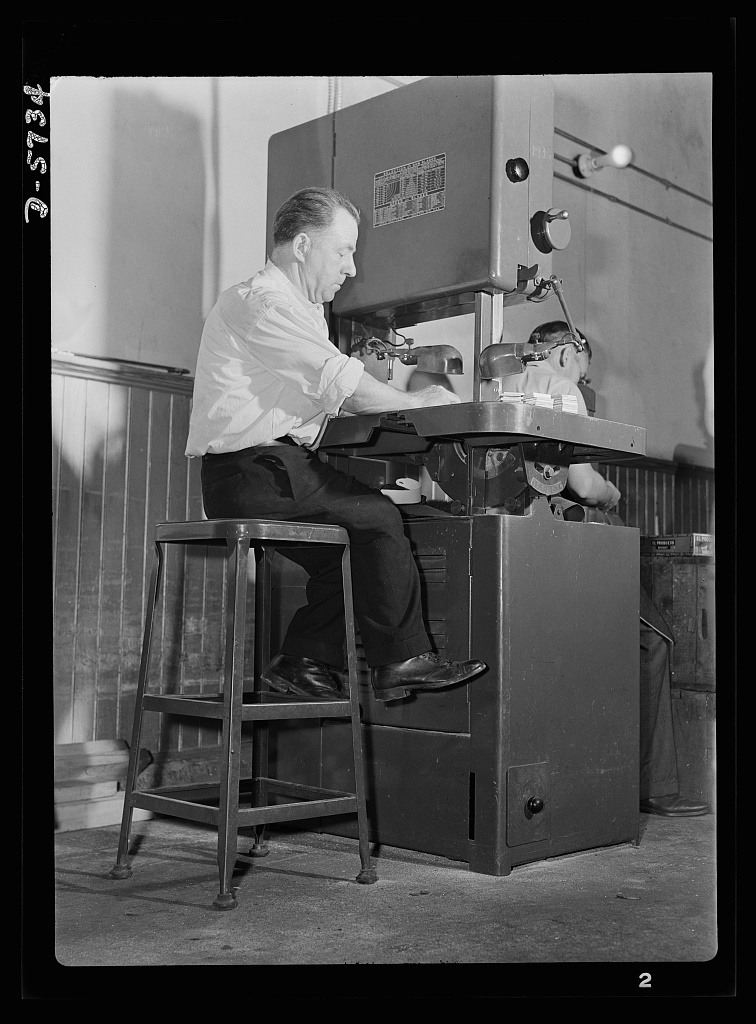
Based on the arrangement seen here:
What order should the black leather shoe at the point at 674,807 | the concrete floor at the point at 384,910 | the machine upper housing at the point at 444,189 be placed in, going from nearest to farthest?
the concrete floor at the point at 384,910 → the machine upper housing at the point at 444,189 → the black leather shoe at the point at 674,807

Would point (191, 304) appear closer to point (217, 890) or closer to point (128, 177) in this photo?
point (128, 177)

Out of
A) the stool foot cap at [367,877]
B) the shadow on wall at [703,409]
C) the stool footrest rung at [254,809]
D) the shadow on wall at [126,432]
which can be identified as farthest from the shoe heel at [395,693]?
the shadow on wall at [703,409]

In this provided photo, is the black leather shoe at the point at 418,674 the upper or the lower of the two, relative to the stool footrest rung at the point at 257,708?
upper

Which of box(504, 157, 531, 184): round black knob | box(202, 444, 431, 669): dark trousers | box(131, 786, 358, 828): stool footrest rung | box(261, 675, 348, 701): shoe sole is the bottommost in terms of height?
box(131, 786, 358, 828): stool footrest rung

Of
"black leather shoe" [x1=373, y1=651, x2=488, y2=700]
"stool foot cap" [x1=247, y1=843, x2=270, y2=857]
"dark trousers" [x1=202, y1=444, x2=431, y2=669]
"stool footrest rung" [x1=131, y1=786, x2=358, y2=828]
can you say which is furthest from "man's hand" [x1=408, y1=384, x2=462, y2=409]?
"stool foot cap" [x1=247, y1=843, x2=270, y2=857]

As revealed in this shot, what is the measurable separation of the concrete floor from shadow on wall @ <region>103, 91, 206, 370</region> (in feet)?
4.93

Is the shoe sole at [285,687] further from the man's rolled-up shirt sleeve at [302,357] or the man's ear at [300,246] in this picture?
the man's ear at [300,246]

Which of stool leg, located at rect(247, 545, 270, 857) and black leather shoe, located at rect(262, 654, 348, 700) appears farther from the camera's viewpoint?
stool leg, located at rect(247, 545, 270, 857)

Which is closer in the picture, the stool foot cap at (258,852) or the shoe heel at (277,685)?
the stool foot cap at (258,852)

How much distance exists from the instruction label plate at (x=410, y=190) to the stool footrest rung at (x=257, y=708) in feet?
4.45

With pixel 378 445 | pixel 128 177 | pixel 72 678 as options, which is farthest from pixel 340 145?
pixel 72 678

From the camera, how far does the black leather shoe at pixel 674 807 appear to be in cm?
328

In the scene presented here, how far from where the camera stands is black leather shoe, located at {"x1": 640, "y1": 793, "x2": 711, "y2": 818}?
328 cm

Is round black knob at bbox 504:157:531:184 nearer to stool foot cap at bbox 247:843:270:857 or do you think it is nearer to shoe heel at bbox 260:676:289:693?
shoe heel at bbox 260:676:289:693
